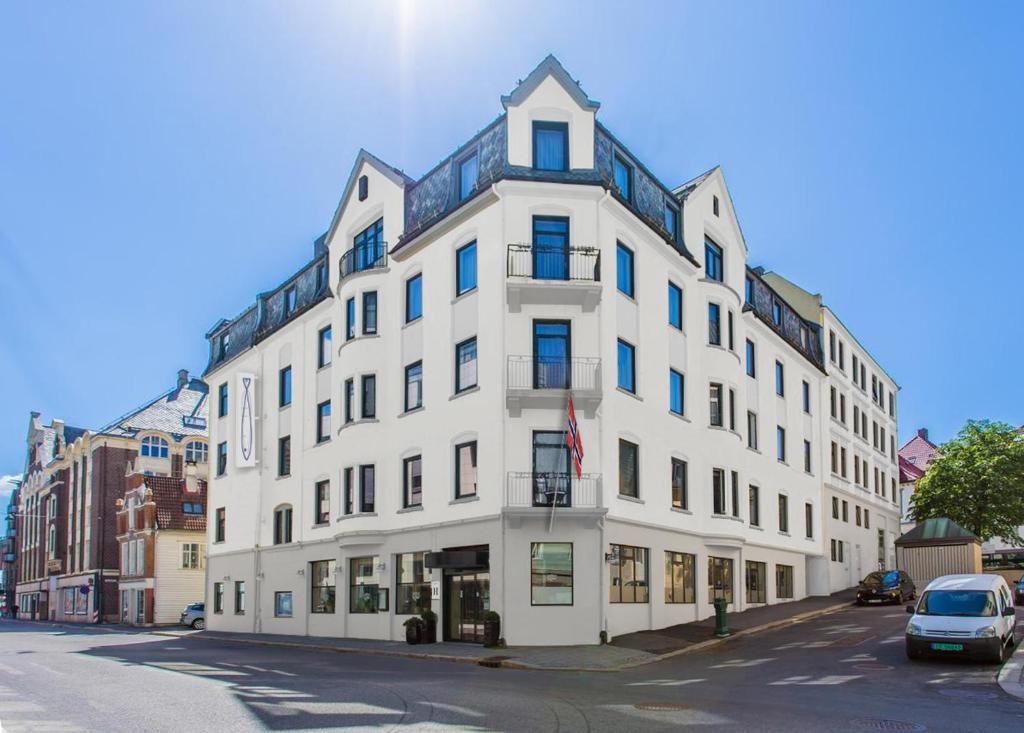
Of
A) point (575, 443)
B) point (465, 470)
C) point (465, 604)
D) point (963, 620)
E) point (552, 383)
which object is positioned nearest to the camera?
point (963, 620)

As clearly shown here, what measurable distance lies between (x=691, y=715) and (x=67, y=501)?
74.1m

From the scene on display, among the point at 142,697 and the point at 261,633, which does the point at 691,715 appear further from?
the point at 261,633

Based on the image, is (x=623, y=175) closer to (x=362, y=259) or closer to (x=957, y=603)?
(x=362, y=259)

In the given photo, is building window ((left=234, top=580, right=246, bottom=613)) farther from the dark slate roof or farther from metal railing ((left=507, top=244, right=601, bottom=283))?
the dark slate roof

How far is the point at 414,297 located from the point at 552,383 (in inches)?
272

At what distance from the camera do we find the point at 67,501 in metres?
76.8

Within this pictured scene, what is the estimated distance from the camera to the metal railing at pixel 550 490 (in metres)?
26.1

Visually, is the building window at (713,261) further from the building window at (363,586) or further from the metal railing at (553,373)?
the building window at (363,586)

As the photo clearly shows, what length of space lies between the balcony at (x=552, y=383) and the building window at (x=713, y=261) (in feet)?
32.1

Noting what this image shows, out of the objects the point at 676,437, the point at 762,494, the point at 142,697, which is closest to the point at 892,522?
the point at 762,494

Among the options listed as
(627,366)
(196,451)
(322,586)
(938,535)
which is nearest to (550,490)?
(627,366)

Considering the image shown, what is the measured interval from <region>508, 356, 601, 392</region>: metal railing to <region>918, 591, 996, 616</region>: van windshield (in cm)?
981

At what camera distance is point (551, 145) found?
1114 inches

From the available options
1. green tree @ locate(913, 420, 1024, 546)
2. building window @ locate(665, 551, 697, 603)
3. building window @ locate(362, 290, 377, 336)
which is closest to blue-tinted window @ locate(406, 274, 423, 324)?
building window @ locate(362, 290, 377, 336)
